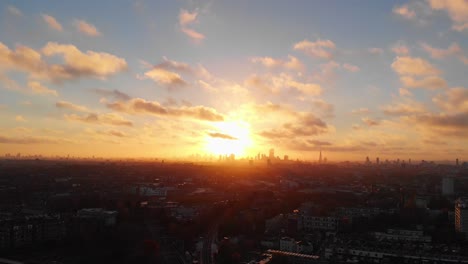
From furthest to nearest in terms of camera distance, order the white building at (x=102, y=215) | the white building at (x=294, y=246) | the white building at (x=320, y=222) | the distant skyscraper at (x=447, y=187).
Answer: the distant skyscraper at (x=447, y=187) → the white building at (x=320, y=222) → the white building at (x=102, y=215) → the white building at (x=294, y=246)

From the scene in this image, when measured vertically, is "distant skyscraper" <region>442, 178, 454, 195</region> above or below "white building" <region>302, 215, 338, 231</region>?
above

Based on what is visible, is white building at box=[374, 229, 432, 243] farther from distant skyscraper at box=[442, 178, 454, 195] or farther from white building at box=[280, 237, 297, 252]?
distant skyscraper at box=[442, 178, 454, 195]

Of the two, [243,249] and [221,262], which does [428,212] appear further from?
[221,262]

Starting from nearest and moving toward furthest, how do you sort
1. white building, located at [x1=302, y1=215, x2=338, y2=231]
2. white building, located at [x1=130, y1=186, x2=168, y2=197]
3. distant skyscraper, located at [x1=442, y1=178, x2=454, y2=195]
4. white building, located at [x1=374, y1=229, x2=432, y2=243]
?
white building, located at [x1=374, y1=229, x2=432, y2=243]
white building, located at [x1=302, y1=215, x2=338, y2=231]
white building, located at [x1=130, y1=186, x2=168, y2=197]
distant skyscraper, located at [x1=442, y1=178, x2=454, y2=195]

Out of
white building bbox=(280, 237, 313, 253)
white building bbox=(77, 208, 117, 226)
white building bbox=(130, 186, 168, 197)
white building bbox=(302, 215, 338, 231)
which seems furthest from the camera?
white building bbox=(130, 186, 168, 197)

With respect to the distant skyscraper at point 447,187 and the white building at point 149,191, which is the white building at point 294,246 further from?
the distant skyscraper at point 447,187

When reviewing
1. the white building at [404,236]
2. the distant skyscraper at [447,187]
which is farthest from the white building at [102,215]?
the distant skyscraper at [447,187]

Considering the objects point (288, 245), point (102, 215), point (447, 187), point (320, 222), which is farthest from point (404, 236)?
point (447, 187)

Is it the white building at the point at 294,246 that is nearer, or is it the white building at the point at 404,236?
the white building at the point at 294,246

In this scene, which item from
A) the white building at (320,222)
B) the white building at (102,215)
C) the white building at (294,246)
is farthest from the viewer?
the white building at (320,222)

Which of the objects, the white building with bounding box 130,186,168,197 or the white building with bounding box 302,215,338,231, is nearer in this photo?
the white building with bounding box 302,215,338,231

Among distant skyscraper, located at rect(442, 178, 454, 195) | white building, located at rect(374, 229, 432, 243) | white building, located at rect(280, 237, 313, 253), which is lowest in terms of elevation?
white building, located at rect(280, 237, 313, 253)

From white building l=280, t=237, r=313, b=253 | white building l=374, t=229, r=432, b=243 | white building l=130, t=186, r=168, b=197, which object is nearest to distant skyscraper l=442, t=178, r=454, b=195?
white building l=374, t=229, r=432, b=243
